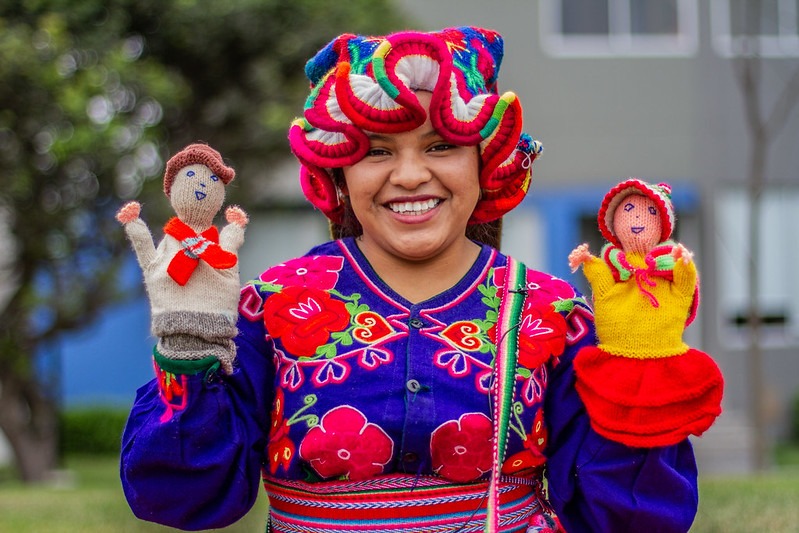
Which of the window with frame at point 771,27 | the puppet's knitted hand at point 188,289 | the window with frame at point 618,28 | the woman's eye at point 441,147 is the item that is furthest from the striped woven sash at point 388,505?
the window with frame at point 771,27

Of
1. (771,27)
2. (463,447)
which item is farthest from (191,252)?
(771,27)

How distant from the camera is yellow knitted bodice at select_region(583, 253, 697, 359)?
2.51m

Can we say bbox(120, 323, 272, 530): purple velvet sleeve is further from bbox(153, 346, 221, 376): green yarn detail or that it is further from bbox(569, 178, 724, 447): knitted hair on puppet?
bbox(569, 178, 724, 447): knitted hair on puppet

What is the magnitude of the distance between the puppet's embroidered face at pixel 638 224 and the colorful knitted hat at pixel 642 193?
0.01m

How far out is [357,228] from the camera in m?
2.99

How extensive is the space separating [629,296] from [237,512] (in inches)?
40.1

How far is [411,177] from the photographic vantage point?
2602mm

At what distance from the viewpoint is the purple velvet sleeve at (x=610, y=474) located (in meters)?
2.63

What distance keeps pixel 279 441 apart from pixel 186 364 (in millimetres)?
342

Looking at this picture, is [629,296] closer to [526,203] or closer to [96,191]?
[96,191]

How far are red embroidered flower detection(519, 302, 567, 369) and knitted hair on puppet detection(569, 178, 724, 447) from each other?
104 mm

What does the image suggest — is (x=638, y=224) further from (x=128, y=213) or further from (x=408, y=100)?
(x=128, y=213)

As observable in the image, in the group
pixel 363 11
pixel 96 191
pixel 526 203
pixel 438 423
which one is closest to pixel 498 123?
pixel 438 423

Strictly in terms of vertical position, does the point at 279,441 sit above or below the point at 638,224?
below
